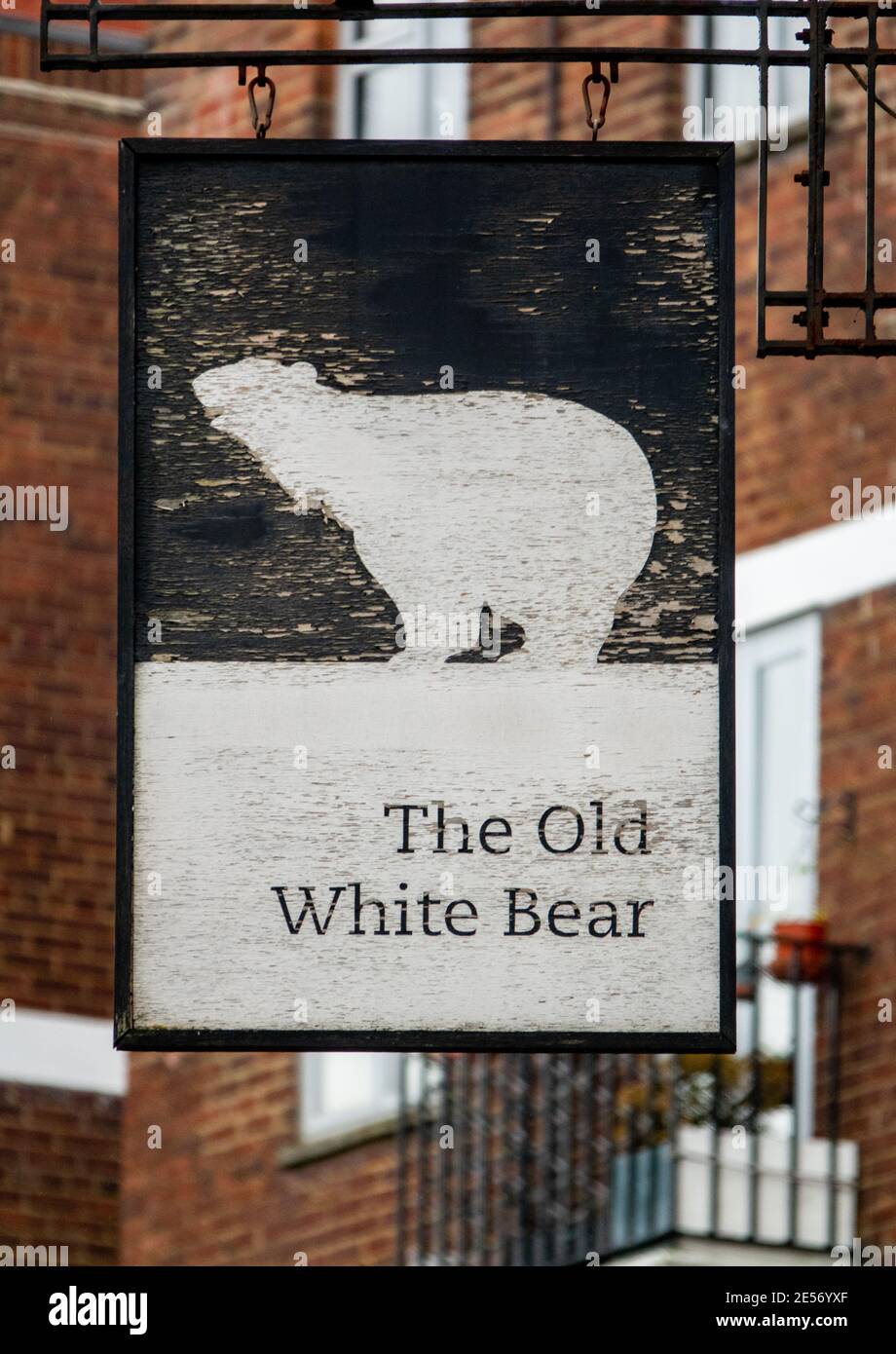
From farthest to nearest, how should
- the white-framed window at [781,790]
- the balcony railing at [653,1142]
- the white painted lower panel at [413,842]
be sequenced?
the white-framed window at [781,790] → the balcony railing at [653,1142] → the white painted lower panel at [413,842]

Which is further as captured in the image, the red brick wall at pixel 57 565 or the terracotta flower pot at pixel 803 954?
the red brick wall at pixel 57 565

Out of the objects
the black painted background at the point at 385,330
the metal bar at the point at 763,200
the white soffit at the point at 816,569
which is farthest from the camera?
the white soffit at the point at 816,569

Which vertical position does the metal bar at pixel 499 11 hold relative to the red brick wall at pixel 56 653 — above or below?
above

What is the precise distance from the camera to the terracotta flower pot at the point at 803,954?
11141 millimetres

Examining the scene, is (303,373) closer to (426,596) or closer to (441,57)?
(426,596)

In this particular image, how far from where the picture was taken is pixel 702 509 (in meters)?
→ 5.11

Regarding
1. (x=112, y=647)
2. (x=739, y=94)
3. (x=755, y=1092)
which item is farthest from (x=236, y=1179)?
(x=739, y=94)

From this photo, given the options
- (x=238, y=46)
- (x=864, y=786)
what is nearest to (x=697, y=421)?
(x=864, y=786)

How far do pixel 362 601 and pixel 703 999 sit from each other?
844mm

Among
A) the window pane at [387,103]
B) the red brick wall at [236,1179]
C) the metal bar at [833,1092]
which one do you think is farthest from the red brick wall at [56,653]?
the metal bar at [833,1092]

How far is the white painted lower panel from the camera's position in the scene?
496 centimetres

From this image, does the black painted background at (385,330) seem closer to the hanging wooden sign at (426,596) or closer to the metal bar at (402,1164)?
the hanging wooden sign at (426,596)

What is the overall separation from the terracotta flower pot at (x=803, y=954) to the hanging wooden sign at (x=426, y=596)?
6108mm

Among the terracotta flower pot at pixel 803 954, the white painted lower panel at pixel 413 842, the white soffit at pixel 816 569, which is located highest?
the white soffit at pixel 816 569
